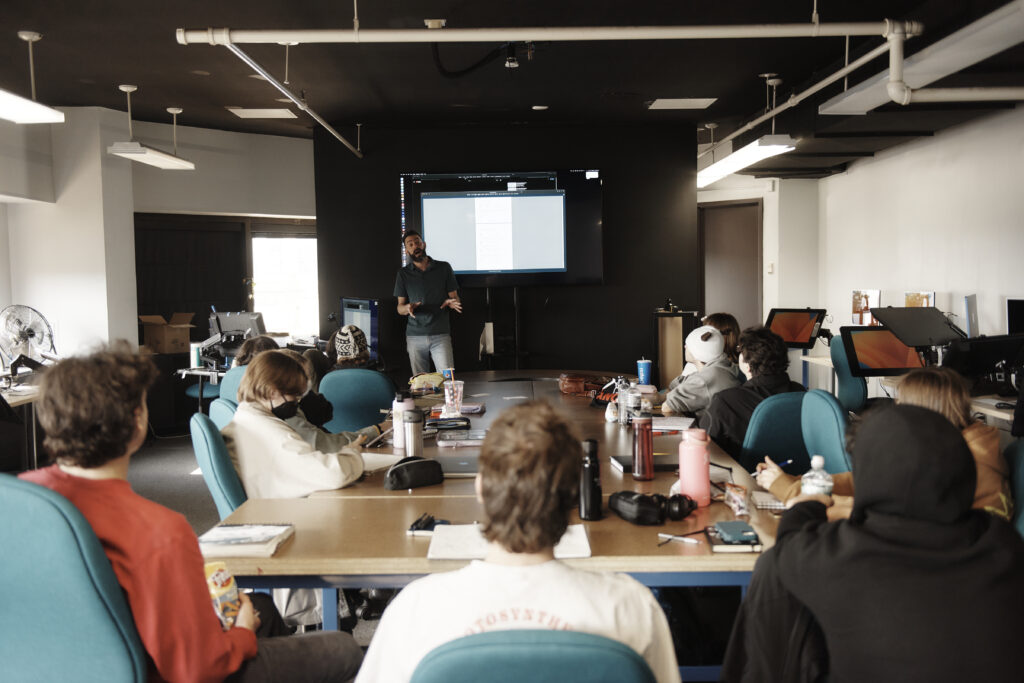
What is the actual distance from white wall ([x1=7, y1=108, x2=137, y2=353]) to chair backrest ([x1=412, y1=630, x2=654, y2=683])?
23.8 feet

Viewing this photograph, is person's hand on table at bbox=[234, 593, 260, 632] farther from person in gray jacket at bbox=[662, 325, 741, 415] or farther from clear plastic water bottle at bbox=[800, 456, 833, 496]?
person in gray jacket at bbox=[662, 325, 741, 415]

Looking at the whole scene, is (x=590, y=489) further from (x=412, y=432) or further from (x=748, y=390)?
(x=748, y=390)

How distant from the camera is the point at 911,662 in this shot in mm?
1332

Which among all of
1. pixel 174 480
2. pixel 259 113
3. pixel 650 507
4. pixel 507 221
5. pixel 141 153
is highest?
pixel 259 113

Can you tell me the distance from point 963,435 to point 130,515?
2044mm

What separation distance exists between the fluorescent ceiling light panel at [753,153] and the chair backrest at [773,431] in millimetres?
3541

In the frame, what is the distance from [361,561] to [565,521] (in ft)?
2.42

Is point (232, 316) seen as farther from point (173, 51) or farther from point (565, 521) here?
point (565, 521)

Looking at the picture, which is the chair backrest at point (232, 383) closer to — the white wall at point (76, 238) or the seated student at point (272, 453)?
the seated student at point (272, 453)

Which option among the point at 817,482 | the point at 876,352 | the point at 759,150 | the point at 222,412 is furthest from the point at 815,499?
the point at 759,150

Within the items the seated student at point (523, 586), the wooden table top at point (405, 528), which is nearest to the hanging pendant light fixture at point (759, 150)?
the wooden table top at point (405, 528)

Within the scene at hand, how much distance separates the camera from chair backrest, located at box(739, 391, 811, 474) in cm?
281

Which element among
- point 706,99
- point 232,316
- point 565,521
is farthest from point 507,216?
point 565,521

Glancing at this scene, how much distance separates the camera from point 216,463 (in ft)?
7.63
